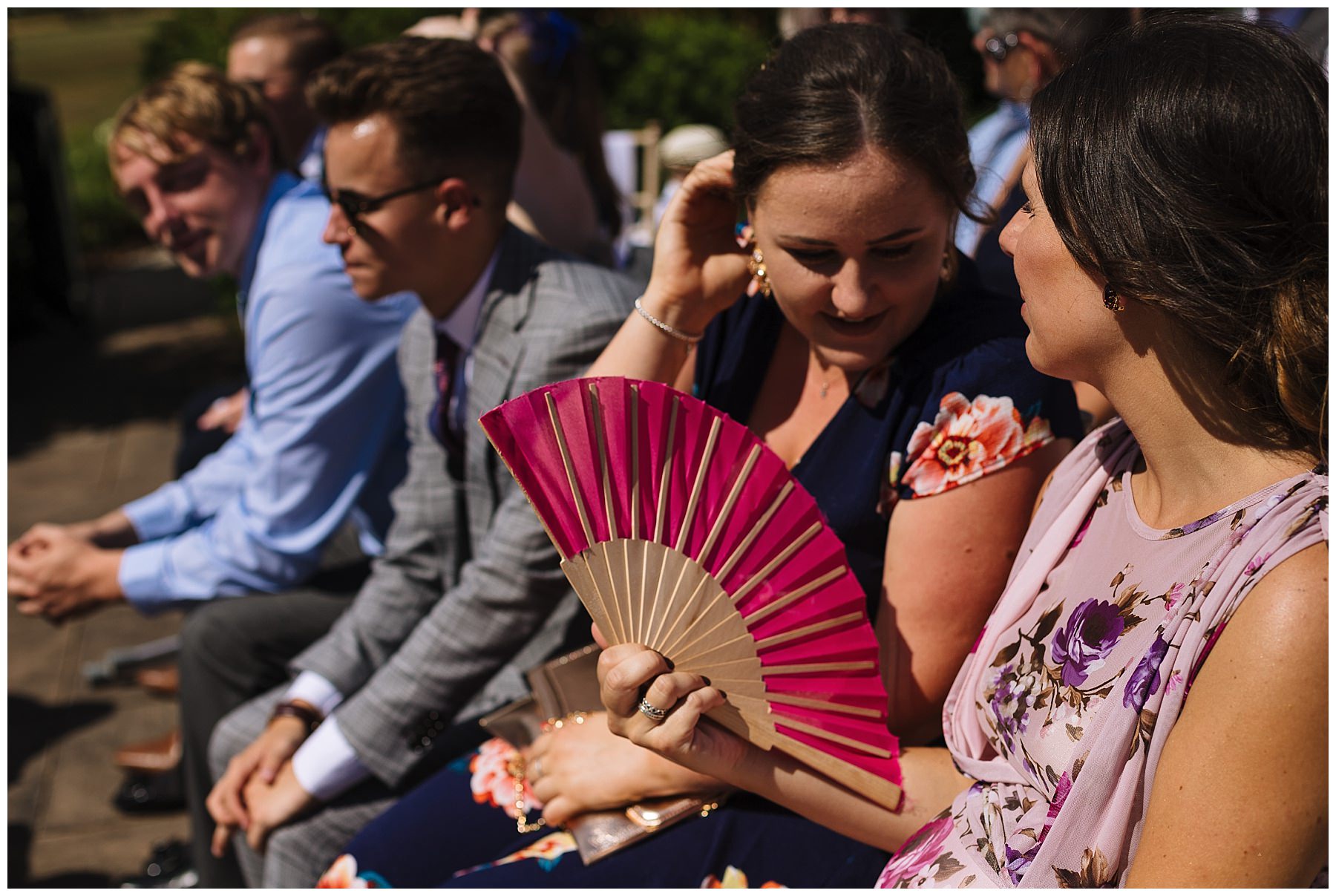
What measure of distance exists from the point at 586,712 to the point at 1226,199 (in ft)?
4.34

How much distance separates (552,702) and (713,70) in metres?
9.26

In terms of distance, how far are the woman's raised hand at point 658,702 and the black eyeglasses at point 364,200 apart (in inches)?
53.4

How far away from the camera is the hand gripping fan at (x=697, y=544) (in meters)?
1.54

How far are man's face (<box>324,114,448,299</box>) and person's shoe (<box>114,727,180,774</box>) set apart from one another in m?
1.91

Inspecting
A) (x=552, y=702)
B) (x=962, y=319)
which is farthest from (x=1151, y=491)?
(x=552, y=702)

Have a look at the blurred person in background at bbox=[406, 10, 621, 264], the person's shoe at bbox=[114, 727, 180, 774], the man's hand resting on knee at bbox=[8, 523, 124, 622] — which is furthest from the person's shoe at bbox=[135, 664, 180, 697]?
the blurred person in background at bbox=[406, 10, 621, 264]

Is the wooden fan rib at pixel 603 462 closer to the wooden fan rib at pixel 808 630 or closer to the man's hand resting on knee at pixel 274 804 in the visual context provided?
the wooden fan rib at pixel 808 630

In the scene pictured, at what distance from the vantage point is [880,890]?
164 centimetres

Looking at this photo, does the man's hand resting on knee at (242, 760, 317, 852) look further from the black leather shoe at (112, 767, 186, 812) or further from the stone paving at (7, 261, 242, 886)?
the black leather shoe at (112, 767, 186, 812)

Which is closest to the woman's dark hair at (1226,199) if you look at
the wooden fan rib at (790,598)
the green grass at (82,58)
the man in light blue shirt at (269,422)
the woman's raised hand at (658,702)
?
the wooden fan rib at (790,598)

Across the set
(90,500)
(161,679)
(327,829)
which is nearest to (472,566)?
(327,829)

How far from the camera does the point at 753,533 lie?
157cm

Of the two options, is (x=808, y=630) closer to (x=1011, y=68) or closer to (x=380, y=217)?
(x=380, y=217)

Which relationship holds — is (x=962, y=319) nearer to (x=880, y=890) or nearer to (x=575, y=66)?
(x=880, y=890)
